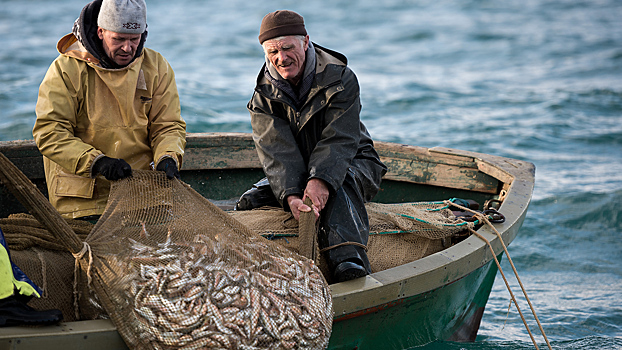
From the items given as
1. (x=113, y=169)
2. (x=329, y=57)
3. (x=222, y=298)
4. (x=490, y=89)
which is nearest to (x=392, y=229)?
(x=329, y=57)

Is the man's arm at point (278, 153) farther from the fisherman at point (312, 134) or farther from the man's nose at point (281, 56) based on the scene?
the man's nose at point (281, 56)

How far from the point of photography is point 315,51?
4004 mm

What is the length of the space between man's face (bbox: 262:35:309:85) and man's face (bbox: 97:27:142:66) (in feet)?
2.50

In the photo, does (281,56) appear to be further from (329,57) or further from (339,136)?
(339,136)

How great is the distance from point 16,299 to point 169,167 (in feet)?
3.90

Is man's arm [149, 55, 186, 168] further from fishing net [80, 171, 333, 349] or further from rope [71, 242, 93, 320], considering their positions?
rope [71, 242, 93, 320]

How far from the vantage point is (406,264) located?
3.55m

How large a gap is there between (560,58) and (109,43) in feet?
54.2

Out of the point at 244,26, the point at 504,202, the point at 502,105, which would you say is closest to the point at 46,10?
the point at 244,26

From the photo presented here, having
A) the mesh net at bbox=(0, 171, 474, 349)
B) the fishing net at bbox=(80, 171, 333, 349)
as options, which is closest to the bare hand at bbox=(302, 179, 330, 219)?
the mesh net at bbox=(0, 171, 474, 349)

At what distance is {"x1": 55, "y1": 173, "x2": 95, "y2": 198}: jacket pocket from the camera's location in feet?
12.3

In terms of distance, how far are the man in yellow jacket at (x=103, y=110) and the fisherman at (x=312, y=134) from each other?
616 mm

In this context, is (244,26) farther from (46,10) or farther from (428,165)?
(428,165)

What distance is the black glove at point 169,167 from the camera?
3.52 m
